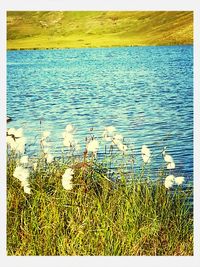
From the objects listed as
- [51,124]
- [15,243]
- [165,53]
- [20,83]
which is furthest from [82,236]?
[165,53]

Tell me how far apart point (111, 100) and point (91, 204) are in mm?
905

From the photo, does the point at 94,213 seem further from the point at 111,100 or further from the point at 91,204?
the point at 111,100

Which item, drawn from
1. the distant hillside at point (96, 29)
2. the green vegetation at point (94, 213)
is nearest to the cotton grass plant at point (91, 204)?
the green vegetation at point (94, 213)

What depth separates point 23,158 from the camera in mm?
4754

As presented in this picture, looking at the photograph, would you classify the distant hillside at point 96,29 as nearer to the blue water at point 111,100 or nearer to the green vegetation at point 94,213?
the blue water at point 111,100

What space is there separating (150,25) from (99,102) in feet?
2.63

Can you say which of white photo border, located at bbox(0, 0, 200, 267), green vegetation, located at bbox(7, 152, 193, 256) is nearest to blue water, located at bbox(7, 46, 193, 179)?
white photo border, located at bbox(0, 0, 200, 267)

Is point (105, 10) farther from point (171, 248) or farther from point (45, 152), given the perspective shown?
point (171, 248)

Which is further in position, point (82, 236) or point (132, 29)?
point (132, 29)

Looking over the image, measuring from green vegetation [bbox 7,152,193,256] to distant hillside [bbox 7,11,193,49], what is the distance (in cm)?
103

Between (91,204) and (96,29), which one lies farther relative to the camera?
(96,29)

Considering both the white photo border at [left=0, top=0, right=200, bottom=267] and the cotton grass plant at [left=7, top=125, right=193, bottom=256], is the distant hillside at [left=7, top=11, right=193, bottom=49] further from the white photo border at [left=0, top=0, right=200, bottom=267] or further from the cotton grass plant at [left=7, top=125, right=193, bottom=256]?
the cotton grass plant at [left=7, top=125, right=193, bottom=256]

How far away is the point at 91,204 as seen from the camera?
470 centimetres
